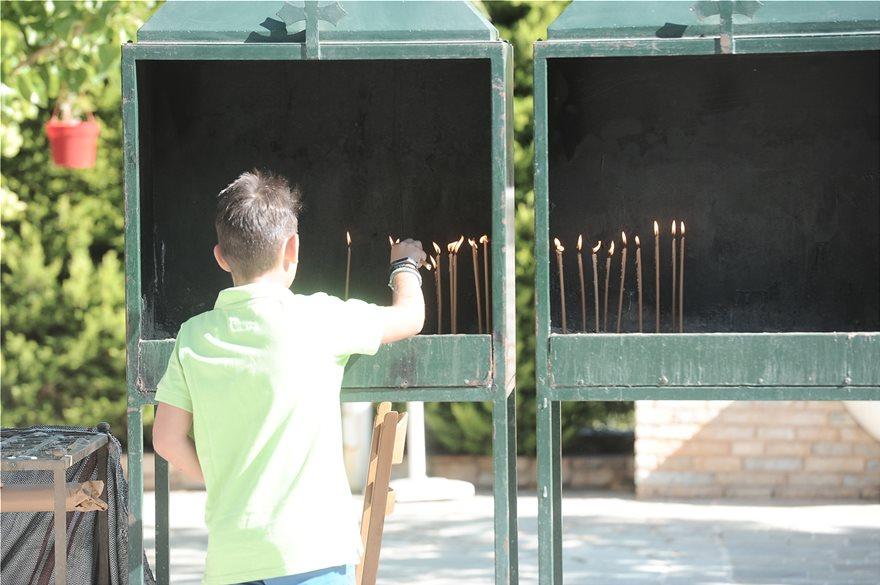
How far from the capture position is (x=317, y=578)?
2.62 meters

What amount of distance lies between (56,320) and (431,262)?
→ 3805mm

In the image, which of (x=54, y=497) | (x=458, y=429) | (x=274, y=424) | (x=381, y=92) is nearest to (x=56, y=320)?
(x=458, y=429)

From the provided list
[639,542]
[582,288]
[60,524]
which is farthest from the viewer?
[639,542]

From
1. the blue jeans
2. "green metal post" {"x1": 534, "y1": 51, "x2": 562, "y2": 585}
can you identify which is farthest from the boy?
"green metal post" {"x1": 534, "y1": 51, "x2": 562, "y2": 585}

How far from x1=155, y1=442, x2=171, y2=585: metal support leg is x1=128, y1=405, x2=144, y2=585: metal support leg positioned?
0.98 ft

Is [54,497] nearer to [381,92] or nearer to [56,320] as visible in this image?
[381,92]

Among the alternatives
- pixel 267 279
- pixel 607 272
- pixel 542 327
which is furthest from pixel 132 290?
pixel 607 272

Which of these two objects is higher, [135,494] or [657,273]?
[657,273]

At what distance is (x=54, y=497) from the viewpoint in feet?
10.9

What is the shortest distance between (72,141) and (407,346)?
3792 millimetres

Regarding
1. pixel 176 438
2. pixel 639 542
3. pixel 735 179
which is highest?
pixel 735 179

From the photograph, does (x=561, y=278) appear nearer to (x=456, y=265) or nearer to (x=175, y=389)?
(x=456, y=265)

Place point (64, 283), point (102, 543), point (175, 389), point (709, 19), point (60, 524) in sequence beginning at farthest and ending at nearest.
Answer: point (64, 283) → point (102, 543) → point (709, 19) → point (60, 524) → point (175, 389)

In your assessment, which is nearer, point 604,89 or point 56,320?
point 604,89
